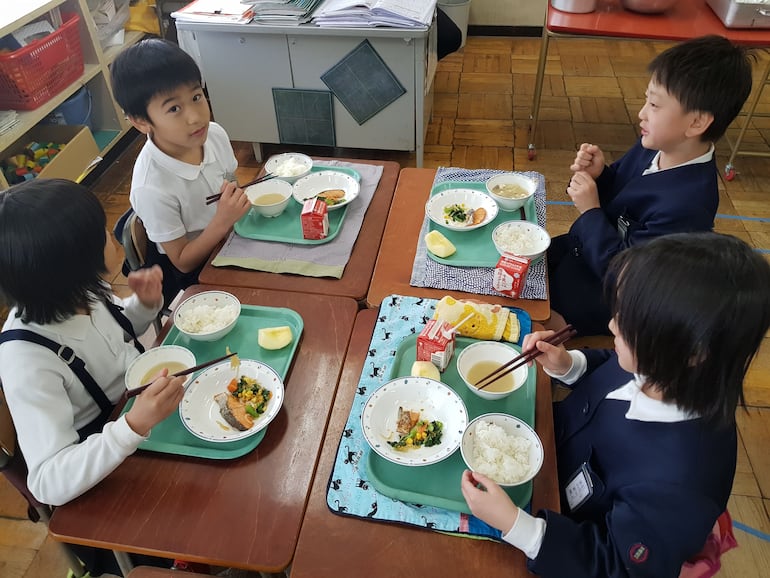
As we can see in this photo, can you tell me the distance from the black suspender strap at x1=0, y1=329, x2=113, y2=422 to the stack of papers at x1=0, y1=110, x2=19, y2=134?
1.79 metres

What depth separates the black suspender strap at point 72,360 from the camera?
3.37 ft

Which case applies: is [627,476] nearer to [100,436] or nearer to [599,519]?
[599,519]

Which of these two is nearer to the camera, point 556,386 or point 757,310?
point 757,310

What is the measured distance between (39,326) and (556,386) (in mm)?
1137

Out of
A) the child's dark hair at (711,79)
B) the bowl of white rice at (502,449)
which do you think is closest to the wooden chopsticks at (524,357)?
the bowl of white rice at (502,449)

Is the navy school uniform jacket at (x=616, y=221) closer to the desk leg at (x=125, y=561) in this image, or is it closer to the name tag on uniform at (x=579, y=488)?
the name tag on uniform at (x=579, y=488)

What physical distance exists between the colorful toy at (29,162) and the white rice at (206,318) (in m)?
1.81

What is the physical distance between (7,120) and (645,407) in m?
2.69

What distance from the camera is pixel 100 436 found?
973 millimetres

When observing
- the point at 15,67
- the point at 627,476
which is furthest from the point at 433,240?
the point at 15,67

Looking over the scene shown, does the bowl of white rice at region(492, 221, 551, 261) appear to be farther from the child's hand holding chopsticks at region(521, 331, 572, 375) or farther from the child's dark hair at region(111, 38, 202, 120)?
the child's dark hair at region(111, 38, 202, 120)

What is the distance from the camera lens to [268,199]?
167 centimetres

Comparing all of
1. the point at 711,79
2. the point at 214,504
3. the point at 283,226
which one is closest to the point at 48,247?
the point at 214,504

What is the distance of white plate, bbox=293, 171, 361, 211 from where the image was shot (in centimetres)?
170
